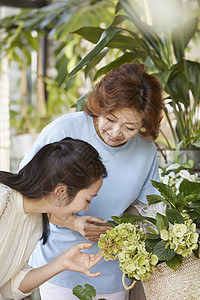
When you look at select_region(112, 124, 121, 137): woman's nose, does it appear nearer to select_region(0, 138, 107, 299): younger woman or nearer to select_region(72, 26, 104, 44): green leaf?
select_region(0, 138, 107, 299): younger woman

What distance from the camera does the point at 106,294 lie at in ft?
4.77

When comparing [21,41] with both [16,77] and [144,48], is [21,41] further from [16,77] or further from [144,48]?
[144,48]

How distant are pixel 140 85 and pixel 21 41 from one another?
349cm

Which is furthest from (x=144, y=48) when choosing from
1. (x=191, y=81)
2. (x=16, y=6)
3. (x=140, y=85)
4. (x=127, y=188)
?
(x=16, y=6)

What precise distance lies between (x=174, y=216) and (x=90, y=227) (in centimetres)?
34

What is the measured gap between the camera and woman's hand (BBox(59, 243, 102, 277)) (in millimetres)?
1169

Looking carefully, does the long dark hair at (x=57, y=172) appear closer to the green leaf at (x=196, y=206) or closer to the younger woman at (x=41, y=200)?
the younger woman at (x=41, y=200)

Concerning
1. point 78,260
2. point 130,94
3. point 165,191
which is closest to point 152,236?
point 165,191

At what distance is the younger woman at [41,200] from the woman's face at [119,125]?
189 millimetres

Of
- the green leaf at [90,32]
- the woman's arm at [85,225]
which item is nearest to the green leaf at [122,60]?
the green leaf at [90,32]

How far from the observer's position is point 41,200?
1.17 meters

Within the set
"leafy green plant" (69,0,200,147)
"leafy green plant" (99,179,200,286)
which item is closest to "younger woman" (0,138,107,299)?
"leafy green plant" (99,179,200,286)

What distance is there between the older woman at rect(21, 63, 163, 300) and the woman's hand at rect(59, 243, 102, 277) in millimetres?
150

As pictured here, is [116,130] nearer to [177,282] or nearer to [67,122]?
[67,122]
